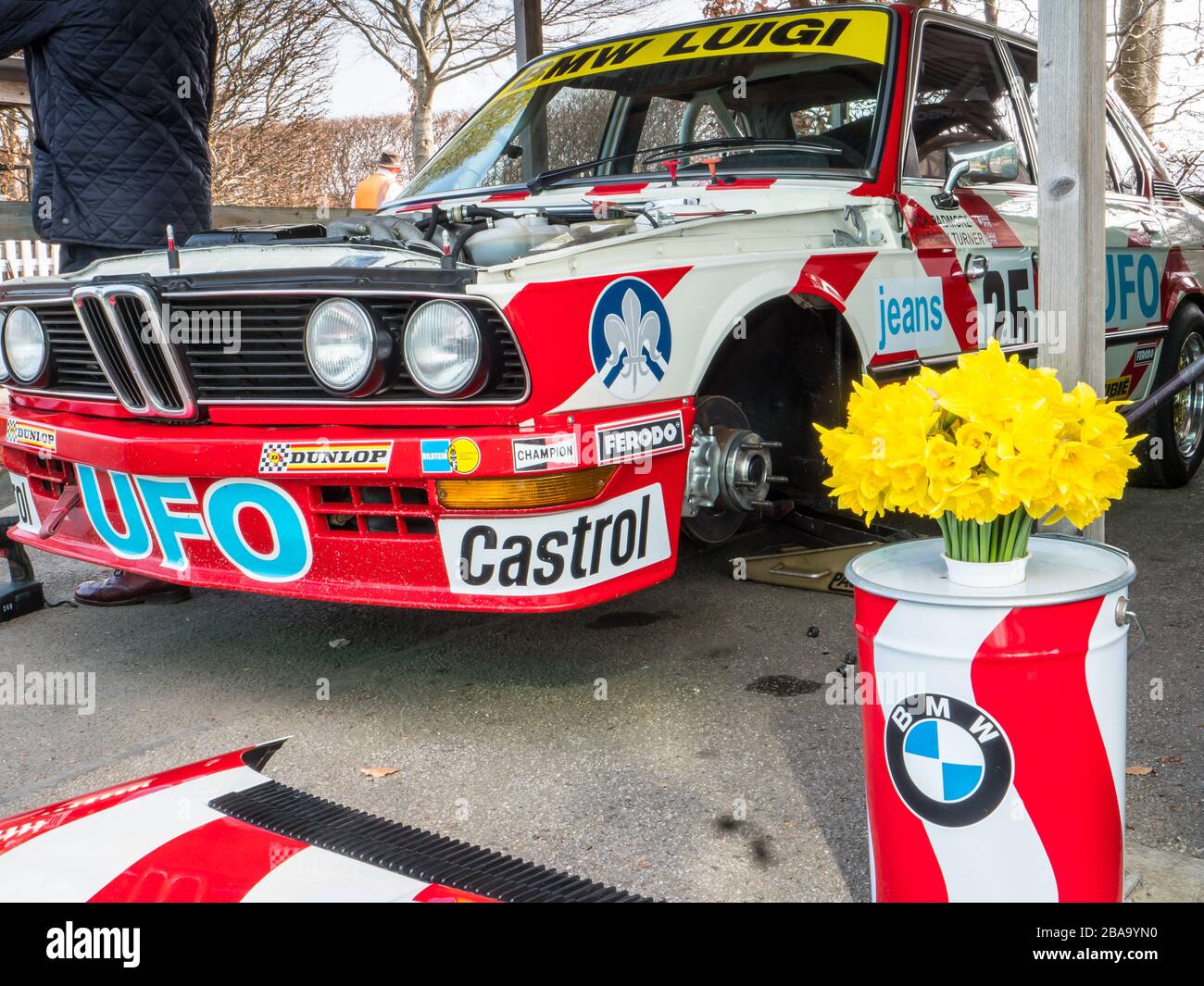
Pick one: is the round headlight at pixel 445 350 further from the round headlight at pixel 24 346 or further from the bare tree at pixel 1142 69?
the bare tree at pixel 1142 69

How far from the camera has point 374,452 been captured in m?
2.54

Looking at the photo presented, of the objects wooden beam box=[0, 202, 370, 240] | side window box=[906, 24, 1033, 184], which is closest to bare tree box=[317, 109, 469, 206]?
wooden beam box=[0, 202, 370, 240]

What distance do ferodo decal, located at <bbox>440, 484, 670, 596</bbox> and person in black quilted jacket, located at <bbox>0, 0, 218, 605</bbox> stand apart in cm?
187

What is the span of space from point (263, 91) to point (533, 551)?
44.3 ft

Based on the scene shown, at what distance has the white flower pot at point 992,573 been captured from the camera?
166 cm

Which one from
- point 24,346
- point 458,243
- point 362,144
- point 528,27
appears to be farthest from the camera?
point 362,144

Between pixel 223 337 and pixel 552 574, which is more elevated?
pixel 223 337

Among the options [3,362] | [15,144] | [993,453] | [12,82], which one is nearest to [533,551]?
[993,453]

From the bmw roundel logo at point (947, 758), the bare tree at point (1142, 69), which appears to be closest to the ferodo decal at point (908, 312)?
the bmw roundel logo at point (947, 758)

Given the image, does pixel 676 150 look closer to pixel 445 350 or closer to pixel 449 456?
pixel 445 350

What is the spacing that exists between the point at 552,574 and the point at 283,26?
1358 cm
